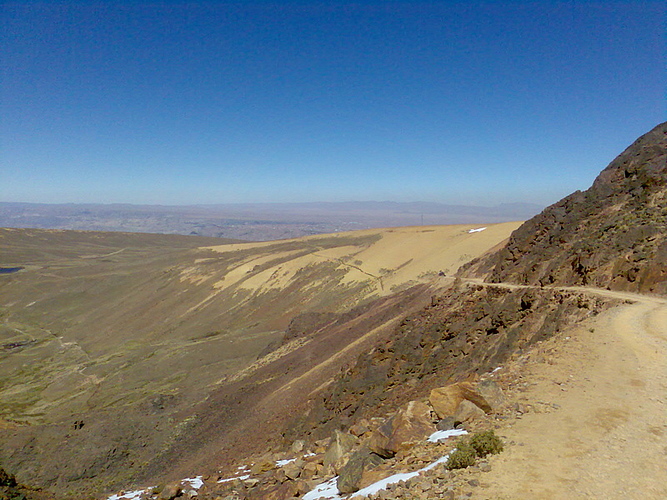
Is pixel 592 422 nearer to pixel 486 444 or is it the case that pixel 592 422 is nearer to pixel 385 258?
pixel 486 444

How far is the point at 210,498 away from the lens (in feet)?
34.2

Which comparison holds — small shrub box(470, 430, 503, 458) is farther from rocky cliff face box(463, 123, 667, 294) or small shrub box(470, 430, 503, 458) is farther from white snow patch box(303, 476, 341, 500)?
rocky cliff face box(463, 123, 667, 294)

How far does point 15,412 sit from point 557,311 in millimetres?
41319

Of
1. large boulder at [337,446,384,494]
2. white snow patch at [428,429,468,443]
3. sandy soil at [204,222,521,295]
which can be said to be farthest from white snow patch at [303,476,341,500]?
sandy soil at [204,222,521,295]

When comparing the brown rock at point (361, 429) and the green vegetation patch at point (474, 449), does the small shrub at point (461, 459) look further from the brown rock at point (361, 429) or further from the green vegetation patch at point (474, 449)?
the brown rock at point (361, 429)

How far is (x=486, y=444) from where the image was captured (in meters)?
5.65

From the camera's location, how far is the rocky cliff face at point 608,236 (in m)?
13.4

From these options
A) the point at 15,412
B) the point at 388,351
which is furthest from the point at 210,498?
the point at 15,412

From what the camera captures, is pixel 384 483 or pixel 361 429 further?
pixel 361 429

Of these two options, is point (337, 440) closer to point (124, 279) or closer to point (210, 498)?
point (210, 498)

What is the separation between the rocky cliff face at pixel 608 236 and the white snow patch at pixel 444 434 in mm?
10463

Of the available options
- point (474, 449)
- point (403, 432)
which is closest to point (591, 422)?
point (474, 449)

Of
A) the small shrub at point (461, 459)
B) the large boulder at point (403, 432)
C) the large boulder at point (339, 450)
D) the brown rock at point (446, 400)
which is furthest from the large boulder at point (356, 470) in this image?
the small shrub at point (461, 459)

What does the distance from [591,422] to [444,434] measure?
2.46 metres
